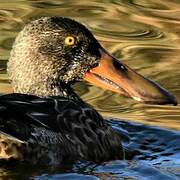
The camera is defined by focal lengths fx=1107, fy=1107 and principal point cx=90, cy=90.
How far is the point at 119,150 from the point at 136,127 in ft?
2.54

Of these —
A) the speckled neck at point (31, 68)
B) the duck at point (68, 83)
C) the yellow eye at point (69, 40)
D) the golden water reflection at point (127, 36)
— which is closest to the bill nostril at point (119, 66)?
the duck at point (68, 83)

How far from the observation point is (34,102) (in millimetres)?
9453

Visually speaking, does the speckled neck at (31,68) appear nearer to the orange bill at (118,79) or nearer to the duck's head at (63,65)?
the duck's head at (63,65)

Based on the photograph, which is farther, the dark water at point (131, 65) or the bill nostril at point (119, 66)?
the bill nostril at point (119, 66)

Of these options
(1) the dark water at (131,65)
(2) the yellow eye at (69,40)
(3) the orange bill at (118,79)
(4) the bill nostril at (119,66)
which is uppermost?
(2) the yellow eye at (69,40)

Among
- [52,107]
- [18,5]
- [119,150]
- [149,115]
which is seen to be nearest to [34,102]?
[52,107]

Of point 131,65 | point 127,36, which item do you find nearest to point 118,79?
point 131,65

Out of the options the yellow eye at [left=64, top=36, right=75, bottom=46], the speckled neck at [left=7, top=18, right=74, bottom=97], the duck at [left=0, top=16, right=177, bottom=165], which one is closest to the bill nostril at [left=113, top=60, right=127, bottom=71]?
the duck at [left=0, top=16, right=177, bottom=165]

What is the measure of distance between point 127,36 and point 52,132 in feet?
16.4

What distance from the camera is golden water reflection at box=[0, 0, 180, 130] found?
11.6m

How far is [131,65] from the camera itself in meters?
12.7

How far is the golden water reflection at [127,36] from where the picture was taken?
11.6 metres

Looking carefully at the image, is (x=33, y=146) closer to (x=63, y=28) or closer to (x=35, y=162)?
(x=35, y=162)

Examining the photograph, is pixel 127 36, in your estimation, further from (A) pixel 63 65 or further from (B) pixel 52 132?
(B) pixel 52 132
